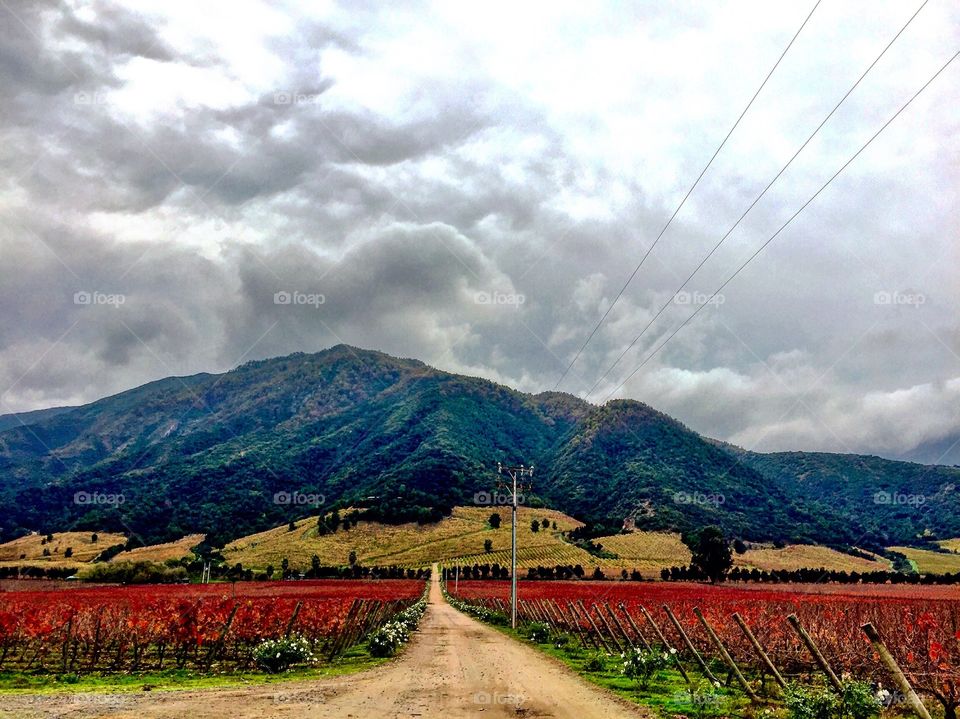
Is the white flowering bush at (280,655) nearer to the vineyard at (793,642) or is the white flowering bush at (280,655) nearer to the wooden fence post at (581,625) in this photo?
the vineyard at (793,642)

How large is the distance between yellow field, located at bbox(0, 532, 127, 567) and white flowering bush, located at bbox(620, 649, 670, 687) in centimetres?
16180

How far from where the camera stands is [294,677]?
62.9ft

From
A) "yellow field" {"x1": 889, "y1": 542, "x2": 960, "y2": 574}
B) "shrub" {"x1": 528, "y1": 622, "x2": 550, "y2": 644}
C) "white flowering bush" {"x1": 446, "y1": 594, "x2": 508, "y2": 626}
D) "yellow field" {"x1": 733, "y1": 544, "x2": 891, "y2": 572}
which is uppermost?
"shrub" {"x1": 528, "y1": 622, "x2": 550, "y2": 644}

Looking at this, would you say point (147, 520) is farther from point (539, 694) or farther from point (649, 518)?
point (539, 694)

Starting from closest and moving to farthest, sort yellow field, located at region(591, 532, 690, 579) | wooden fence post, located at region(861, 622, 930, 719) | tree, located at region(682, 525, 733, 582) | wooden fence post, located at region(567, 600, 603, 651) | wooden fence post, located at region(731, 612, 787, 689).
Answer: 1. wooden fence post, located at region(861, 622, 930, 719)
2. wooden fence post, located at region(731, 612, 787, 689)
3. wooden fence post, located at region(567, 600, 603, 651)
4. tree, located at region(682, 525, 733, 582)
5. yellow field, located at region(591, 532, 690, 579)

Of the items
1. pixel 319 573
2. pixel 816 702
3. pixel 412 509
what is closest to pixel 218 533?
pixel 412 509

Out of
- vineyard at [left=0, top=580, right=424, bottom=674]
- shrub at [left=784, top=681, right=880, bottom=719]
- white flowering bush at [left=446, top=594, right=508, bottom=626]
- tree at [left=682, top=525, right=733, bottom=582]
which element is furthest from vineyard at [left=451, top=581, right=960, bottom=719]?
tree at [left=682, top=525, right=733, bottom=582]

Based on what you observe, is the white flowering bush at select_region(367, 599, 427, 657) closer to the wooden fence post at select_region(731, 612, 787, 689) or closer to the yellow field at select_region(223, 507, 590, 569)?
the wooden fence post at select_region(731, 612, 787, 689)

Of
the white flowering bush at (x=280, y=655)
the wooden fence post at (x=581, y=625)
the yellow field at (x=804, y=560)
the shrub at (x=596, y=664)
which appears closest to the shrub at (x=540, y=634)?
the wooden fence post at (x=581, y=625)

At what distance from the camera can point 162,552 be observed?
6102 inches

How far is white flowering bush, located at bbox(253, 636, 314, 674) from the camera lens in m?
20.3

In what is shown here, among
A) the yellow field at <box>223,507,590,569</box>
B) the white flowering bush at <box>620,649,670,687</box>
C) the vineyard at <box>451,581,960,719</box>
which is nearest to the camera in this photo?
the vineyard at <box>451,581,960,719</box>

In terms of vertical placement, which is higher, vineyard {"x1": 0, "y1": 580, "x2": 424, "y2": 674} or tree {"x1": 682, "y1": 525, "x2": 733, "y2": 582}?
vineyard {"x1": 0, "y1": 580, "x2": 424, "y2": 674}

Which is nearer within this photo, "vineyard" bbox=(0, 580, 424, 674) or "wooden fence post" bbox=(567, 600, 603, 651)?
"vineyard" bbox=(0, 580, 424, 674)
